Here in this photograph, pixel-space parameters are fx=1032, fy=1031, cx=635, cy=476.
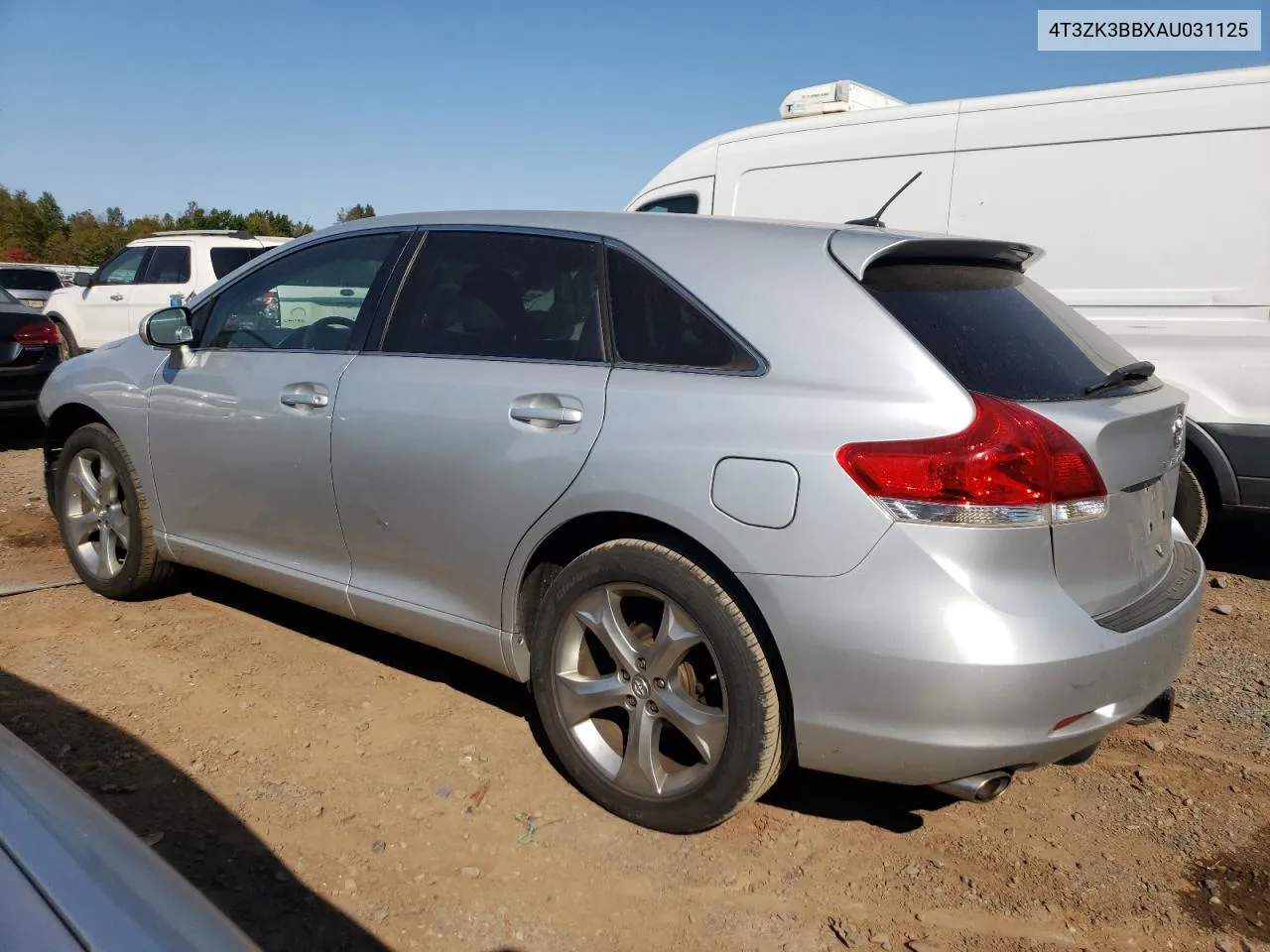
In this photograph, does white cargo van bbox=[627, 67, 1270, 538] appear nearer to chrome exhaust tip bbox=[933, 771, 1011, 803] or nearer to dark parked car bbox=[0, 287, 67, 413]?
chrome exhaust tip bbox=[933, 771, 1011, 803]

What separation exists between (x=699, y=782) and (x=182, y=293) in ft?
34.7

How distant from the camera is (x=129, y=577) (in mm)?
4336

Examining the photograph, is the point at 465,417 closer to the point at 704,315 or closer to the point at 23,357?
the point at 704,315

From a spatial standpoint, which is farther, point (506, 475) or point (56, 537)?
point (56, 537)

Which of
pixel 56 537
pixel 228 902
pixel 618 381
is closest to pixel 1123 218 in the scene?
pixel 618 381

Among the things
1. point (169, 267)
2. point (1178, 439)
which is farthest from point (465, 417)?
point (169, 267)

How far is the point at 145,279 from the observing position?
11.8 meters

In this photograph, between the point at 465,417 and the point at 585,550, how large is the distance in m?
0.54

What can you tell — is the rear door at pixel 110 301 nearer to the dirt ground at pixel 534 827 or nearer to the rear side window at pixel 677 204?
the rear side window at pixel 677 204

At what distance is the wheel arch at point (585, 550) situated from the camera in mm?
2555

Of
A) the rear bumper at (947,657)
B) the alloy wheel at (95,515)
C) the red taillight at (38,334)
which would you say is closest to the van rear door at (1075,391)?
the rear bumper at (947,657)

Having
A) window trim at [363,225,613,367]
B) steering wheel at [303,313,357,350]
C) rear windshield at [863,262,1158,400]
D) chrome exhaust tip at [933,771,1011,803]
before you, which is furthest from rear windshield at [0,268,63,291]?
chrome exhaust tip at [933,771,1011,803]

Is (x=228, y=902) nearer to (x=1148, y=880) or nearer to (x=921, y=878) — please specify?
(x=921, y=878)

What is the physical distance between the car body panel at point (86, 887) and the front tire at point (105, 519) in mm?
2810
